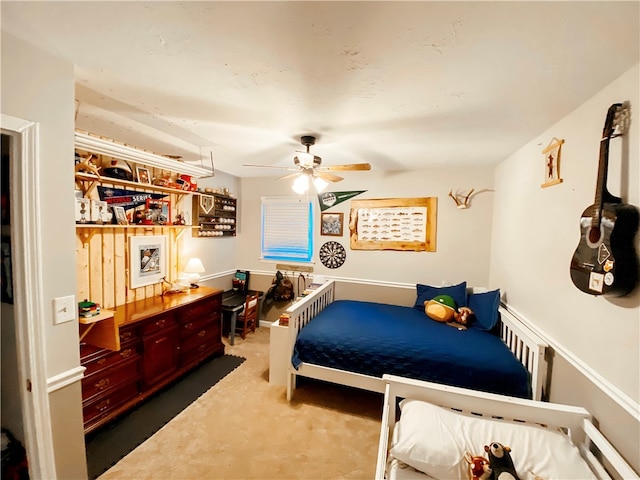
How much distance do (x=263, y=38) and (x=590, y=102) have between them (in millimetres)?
1772

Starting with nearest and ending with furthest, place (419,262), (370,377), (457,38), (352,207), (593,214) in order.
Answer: (457,38) → (593,214) → (370,377) → (419,262) → (352,207)

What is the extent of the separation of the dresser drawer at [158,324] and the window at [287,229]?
5.98ft

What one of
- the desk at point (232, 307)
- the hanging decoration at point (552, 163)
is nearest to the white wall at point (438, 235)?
the desk at point (232, 307)

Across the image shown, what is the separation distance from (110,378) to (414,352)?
2425 mm

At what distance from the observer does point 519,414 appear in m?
1.51

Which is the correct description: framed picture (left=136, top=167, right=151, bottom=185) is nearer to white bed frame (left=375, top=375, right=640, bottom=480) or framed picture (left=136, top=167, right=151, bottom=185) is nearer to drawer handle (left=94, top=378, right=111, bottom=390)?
drawer handle (left=94, top=378, right=111, bottom=390)

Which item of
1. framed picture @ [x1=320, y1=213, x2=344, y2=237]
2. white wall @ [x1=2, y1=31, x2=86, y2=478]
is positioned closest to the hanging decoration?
framed picture @ [x1=320, y1=213, x2=344, y2=237]

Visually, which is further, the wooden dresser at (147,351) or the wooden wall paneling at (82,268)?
the wooden wall paneling at (82,268)

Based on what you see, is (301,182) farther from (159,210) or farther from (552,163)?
(552,163)

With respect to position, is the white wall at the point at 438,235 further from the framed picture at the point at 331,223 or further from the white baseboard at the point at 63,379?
the white baseboard at the point at 63,379

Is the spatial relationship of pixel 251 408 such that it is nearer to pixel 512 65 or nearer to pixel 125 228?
pixel 125 228

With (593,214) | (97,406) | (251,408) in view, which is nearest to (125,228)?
Answer: (97,406)

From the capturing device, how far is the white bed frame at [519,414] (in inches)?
47.2

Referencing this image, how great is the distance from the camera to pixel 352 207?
372 centimetres
